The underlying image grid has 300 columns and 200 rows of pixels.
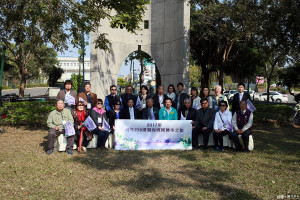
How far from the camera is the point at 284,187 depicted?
4602mm

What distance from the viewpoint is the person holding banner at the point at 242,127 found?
7.14 metres

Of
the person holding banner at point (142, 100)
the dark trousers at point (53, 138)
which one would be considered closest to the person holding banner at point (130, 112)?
the person holding banner at point (142, 100)

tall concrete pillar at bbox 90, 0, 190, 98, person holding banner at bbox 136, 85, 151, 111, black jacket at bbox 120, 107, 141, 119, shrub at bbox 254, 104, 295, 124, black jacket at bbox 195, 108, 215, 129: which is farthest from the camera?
tall concrete pillar at bbox 90, 0, 190, 98

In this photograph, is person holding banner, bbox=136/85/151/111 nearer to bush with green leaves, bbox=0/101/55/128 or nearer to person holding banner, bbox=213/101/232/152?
person holding banner, bbox=213/101/232/152

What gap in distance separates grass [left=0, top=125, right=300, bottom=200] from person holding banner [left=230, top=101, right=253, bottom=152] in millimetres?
379

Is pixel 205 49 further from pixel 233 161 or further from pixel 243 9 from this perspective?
pixel 233 161

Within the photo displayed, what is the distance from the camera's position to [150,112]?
7953 mm

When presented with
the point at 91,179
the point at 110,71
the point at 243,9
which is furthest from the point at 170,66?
the point at 91,179

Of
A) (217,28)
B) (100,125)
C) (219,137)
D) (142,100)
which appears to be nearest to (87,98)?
(100,125)

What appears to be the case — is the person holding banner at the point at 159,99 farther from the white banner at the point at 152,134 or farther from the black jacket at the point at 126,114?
the white banner at the point at 152,134

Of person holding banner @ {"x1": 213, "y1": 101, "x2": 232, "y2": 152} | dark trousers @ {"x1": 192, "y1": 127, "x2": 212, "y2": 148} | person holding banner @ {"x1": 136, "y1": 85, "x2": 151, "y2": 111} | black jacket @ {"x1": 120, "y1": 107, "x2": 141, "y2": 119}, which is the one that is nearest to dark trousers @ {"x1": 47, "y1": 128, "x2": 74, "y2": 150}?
black jacket @ {"x1": 120, "y1": 107, "x2": 141, "y2": 119}

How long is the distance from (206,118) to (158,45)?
7695mm

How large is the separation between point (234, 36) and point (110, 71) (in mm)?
6864

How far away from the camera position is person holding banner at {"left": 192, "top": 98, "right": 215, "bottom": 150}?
24.5 feet
